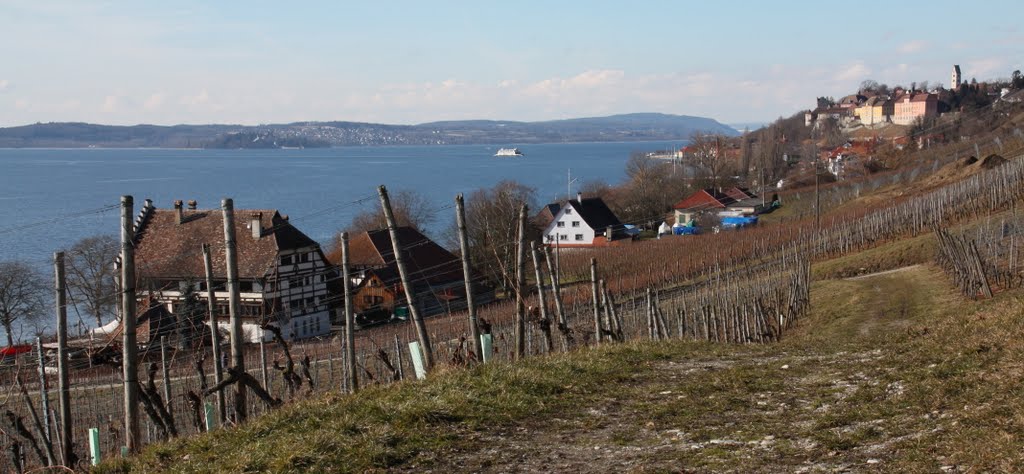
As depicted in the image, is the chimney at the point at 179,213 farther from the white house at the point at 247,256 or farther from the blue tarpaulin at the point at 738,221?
the blue tarpaulin at the point at 738,221

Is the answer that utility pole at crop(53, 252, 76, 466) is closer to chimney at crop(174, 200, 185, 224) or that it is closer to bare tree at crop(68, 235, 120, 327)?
chimney at crop(174, 200, 185, 224)

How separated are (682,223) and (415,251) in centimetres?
3270

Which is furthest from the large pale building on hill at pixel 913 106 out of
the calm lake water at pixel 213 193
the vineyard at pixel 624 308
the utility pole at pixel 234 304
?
the utility pole at pixel 234 304

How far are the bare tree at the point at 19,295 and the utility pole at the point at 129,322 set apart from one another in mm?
35616

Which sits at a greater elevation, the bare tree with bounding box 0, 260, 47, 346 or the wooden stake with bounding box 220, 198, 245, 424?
the wooden stake with bounding box 220, 198, 245, 424

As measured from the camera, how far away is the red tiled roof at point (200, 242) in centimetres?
4141

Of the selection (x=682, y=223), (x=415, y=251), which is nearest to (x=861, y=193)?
(x=682, y=223)

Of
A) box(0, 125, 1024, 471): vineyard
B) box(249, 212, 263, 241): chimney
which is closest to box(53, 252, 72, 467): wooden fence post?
box(0, 125, 1024, 471): vineyard

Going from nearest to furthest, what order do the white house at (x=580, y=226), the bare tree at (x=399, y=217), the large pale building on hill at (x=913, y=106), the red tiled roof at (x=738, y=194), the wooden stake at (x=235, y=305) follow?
1. the wooden stake at (x=235, y=305)
2. the bare tree at (x=399, y=217)
3. the white house at (x=580, y=226)
4. the red tiled roof at (x=738, y=194)
5. the large pale building on hill at (x=913, y=106)

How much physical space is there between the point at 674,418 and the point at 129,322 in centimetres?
546

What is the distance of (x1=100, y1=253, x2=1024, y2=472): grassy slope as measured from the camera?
283 inches

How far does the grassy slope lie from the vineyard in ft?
5.49

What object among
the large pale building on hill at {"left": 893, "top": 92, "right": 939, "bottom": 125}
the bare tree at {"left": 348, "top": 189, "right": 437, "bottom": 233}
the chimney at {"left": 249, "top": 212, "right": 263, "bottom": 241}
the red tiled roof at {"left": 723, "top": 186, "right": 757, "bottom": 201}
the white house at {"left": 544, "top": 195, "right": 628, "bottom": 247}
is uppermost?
the large pale building on hill at {"left": 893, "top": 92, "right": 939, "bottom": 125}

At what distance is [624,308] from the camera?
113 feet
